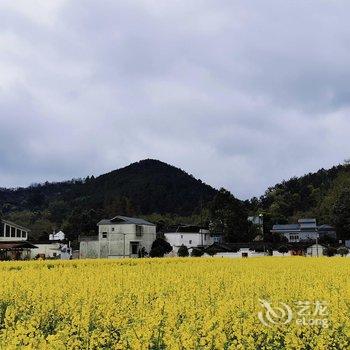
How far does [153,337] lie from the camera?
7.55 meters

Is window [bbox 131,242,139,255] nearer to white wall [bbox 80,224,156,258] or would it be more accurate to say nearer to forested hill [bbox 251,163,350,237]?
white wall [bbox 80,224,156,258]

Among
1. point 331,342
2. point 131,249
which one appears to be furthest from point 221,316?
point 131,249

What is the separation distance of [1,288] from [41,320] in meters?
3.91

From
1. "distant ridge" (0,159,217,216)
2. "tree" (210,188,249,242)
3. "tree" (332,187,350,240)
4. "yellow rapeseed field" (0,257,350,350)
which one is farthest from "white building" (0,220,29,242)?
"yellow rapeseed field" (0,257,350,350)

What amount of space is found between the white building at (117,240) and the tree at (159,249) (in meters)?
2.41

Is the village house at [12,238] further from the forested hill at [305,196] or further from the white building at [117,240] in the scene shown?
the forested hill at [305,196]

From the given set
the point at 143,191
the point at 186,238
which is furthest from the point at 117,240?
the point at 143,191

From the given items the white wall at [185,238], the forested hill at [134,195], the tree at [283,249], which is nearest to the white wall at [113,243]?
the white wall at [185,238]

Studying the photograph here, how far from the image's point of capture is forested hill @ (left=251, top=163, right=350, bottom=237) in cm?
12362

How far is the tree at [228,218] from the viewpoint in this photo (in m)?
81.8

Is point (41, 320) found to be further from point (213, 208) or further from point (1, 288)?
point (213, 208)

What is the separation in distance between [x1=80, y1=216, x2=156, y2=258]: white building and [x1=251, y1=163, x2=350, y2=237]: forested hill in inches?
1782

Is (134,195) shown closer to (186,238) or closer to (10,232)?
(186,238)

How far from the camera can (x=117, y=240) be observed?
75500 mm
